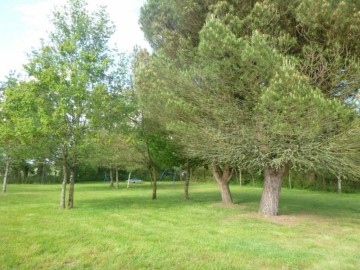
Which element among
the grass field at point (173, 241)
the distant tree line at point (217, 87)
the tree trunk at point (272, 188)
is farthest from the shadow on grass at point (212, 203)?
the distant tree line at point (217, 87)

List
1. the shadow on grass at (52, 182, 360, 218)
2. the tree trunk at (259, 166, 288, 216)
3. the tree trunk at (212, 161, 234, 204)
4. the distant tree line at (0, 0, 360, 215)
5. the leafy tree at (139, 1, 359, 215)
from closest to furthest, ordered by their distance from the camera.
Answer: the leafy tree at (139, 1, 359, 215)
the distant tree line at (0, 0, 360, 215)
the tree trunk at (259, 166, 288, 216)
the shadow on grass at (52, 182, 360, 218)
the tree trunk at (212, 161, 234, 204)

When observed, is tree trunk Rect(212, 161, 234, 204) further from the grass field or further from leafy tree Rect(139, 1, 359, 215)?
the grass field

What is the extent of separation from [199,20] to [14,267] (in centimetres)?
1077

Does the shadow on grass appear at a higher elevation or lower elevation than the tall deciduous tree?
lower

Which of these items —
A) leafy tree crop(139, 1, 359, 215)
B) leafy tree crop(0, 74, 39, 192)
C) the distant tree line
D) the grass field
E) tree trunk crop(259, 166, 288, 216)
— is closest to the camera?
the grass field

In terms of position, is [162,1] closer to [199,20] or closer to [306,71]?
[199,20]

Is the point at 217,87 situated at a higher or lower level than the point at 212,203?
higher

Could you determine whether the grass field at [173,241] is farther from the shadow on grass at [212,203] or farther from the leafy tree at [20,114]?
the leafy tree at [20,114]

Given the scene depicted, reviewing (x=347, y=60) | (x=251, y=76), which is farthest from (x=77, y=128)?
(x=347, y=60)

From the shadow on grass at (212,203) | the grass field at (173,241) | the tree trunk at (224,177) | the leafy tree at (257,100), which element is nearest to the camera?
the grass field at (173,241)

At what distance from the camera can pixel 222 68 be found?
10.5 metres

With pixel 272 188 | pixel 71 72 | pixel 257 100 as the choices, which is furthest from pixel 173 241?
pixel 71 72

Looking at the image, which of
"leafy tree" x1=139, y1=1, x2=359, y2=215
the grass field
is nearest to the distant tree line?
"leafy tree" x1=139, y1=1, x2=359, y2=215

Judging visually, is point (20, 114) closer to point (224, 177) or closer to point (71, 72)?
point (71, 72)
